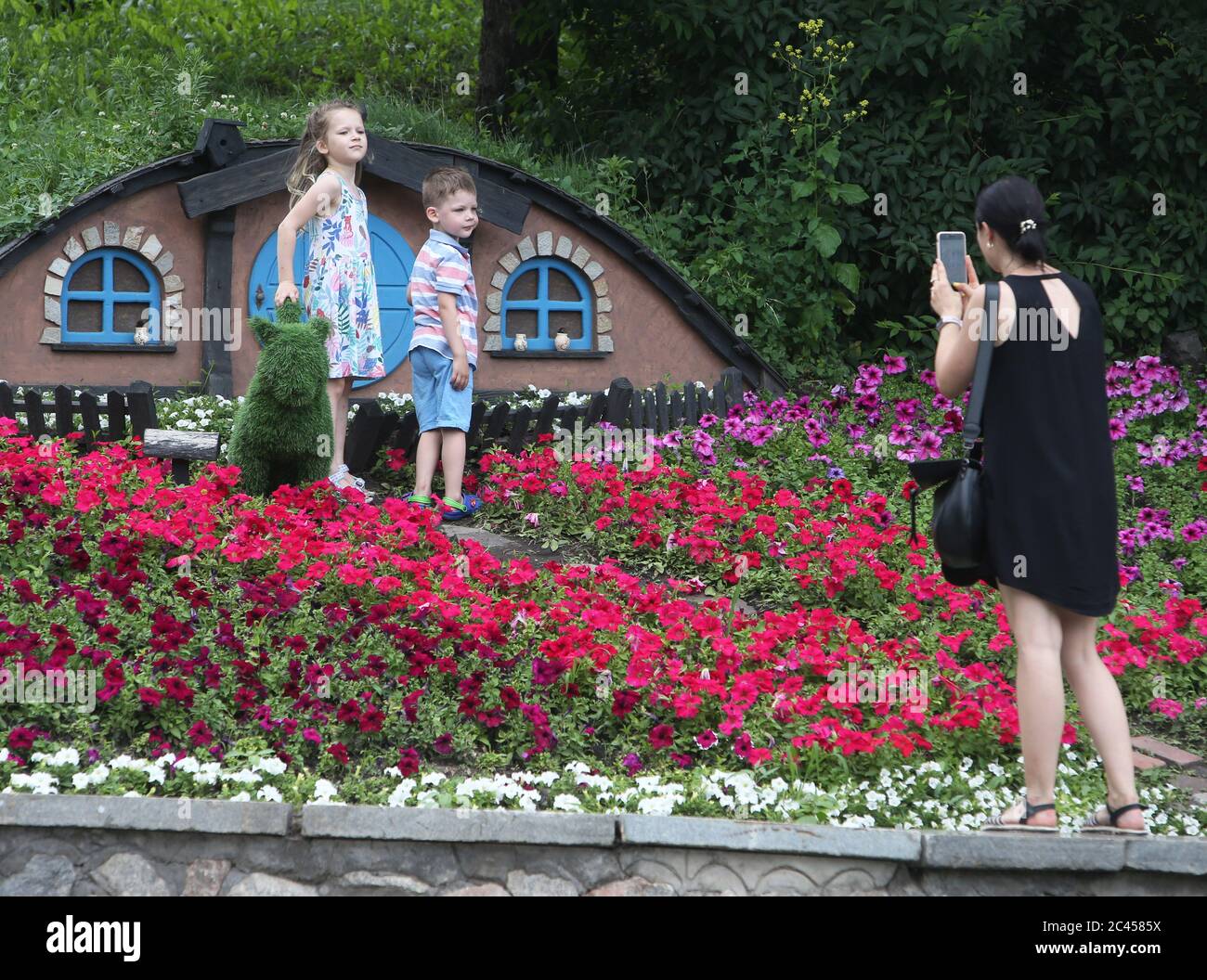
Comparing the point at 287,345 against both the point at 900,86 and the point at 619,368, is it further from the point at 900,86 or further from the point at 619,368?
the point at 900,86

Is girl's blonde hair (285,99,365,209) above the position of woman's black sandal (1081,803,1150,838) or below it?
above

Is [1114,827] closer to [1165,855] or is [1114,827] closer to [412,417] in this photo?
[1165,855]

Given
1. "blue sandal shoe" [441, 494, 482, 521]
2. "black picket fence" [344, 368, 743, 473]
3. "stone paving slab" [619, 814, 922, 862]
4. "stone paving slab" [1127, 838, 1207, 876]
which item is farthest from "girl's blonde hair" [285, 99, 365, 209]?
"stone paving slab" [1127, 838, 1207, 876]

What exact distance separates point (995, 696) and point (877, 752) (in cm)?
54

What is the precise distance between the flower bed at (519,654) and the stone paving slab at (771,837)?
272 mm

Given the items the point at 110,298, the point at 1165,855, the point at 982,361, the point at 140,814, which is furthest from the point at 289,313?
the point at 1165,855

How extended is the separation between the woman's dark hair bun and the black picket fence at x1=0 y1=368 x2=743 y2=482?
381 centimetres

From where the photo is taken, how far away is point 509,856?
3.72 meters

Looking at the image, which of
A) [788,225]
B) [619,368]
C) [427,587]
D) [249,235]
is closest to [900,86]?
[788,225]

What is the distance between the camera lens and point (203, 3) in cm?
1394

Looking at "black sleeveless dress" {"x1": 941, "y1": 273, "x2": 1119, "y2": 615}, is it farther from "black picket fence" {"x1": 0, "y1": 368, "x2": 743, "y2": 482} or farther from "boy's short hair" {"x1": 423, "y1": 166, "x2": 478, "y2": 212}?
"black picket fence" {"x1": 0, "y1": 368, "x2": 743, "y2": 482}

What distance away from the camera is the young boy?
665cm

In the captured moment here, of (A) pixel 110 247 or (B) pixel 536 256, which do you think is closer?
(A) pixel 110 247

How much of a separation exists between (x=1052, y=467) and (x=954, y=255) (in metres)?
0.78
